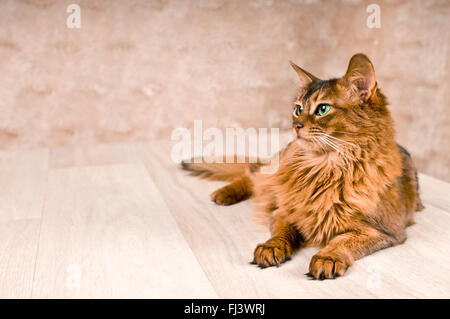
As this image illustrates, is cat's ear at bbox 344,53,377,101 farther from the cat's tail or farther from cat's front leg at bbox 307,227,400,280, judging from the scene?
the cat's tail

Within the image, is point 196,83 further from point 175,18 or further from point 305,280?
point 305,280

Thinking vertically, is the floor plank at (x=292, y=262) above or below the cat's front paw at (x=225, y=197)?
below

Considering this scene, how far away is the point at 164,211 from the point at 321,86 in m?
0.76

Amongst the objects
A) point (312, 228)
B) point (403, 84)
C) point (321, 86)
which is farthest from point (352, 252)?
point (403, 84)

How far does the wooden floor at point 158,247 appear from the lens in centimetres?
115

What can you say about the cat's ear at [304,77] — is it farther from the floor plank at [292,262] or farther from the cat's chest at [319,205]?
the floor plank at [292,262]

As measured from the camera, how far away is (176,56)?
2699mm

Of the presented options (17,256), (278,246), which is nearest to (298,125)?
(278,246)

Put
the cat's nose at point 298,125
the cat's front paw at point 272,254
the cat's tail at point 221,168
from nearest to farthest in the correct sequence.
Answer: the cat's front paw at point 272,254, the cat's nose at point 298,125, the cat's tail at point 221,168

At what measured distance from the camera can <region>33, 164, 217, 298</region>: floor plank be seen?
1.16 metres

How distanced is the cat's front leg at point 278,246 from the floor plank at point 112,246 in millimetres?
175

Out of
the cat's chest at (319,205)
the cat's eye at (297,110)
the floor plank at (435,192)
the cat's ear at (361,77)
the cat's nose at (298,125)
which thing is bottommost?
the floor plank at (435,192)

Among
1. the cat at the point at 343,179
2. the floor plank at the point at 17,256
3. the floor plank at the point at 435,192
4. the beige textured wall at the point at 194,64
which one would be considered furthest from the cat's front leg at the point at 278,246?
the beige textured wall at the point at 194,64
